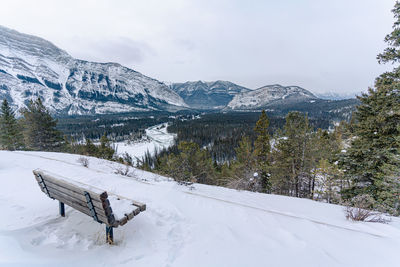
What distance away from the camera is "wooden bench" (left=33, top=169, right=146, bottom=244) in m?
2.50

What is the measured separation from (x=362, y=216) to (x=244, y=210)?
9.57 feet

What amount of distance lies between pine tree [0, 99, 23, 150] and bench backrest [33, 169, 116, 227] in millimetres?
26686

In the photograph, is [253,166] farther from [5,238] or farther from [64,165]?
[5,238]

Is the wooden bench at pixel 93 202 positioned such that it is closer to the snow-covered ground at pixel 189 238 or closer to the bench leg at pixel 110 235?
the bench leg at pixel 110 235

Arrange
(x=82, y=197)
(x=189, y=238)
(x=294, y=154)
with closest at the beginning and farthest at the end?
1. (x=82, y=197)
2. (x=189, y=238)
3. (x=294, y=154)

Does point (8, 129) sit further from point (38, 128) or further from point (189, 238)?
point (189, 238)

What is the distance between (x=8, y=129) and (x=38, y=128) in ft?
14.3

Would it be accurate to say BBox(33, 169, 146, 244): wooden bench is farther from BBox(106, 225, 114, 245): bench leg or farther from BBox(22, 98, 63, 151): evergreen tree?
BBox(22, 98, 63, 151): evergreen tree

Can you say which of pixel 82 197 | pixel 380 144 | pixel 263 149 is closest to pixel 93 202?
pixel 82 197

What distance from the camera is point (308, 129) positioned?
11578 millimetres

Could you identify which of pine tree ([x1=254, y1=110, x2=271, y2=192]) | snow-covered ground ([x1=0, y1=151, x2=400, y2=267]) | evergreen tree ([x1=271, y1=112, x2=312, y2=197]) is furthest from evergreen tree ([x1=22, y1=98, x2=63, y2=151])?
evergreen tree ([x1=271, y1=112, x2=312, y2=197])

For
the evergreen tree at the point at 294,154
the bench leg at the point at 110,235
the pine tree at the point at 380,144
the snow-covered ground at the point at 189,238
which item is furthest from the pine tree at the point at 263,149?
the bench leg at the point at 110,235

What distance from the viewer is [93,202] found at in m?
2.57

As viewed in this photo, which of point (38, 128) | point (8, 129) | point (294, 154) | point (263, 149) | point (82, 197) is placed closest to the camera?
point (82, 197)
